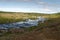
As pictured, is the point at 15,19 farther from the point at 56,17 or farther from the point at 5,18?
the point at 56,17

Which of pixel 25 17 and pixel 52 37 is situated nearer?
pixel 52 37

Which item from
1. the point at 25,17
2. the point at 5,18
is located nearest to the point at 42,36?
the point at 25,17

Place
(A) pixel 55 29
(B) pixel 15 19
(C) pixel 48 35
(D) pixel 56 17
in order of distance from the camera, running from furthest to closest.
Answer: (B) pixel 15 19, (D) pixel 56 17, (A) pixel 55 29, (C) pixel 48 35

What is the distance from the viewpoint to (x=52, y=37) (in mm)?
10312

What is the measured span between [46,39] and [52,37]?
546mm

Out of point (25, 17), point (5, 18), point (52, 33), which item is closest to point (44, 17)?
point (25, 17)

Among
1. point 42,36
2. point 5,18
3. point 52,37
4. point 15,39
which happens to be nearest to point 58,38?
point 52,37

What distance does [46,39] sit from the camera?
9.99m

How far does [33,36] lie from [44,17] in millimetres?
7037

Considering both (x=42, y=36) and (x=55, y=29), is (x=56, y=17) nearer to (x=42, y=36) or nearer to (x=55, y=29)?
(x=55, y=29)

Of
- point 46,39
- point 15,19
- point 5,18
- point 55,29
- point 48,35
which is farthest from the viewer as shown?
point 5,18

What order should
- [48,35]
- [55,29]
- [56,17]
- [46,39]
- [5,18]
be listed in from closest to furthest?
1. [46,39]
2. [48,35]
3. [55,29]
4. [56,17]
5. [5,18]

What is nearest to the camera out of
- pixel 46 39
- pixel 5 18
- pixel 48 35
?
pixel 46 39

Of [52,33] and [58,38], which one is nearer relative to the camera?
[58,38]
